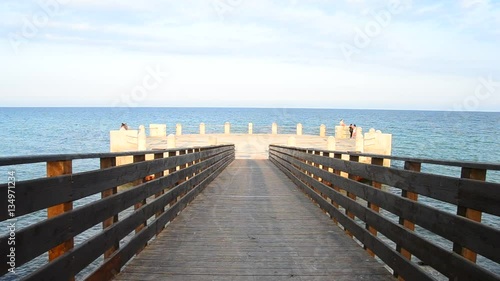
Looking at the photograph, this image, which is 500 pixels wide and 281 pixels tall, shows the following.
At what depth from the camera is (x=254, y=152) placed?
107 feet

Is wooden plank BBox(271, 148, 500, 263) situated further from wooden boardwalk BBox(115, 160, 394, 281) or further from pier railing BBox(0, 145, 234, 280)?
pier railing BBox(0, 145, 234, 280)

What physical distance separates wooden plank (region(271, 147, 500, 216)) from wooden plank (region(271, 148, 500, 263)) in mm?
125

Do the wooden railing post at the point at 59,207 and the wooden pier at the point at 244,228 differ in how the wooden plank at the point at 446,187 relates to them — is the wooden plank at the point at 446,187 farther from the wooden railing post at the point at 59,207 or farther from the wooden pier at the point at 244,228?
the wooden railing post at the point at 59,207

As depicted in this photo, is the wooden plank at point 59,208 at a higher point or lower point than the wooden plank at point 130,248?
higher

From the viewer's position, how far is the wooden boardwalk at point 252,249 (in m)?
4.48

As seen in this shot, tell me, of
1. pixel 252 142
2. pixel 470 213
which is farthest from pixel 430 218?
pixel 252 142

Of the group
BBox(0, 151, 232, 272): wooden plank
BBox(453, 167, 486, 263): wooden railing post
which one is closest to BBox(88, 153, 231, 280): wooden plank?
BBox(0, 151, 232, 272): wooden plank

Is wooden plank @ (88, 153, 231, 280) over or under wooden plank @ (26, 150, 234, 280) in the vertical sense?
under

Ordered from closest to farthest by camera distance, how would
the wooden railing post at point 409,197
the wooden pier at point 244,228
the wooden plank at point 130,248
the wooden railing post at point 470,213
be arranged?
1. the wooden pier at point 244,228
2. the wooden railing post at point 470,213
3. the wooden plank at point 130,248
4. the wooden railing post at point 409,197

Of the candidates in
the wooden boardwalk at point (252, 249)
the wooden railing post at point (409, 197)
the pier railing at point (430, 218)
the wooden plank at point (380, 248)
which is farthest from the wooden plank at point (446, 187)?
the wooden boardwalk at point (252, 249)

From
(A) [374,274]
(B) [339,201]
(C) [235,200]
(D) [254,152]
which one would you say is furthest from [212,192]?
(D) [254,152]

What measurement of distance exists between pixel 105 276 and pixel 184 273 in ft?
2.77

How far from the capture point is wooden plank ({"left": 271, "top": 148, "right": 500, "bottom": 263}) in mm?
2811

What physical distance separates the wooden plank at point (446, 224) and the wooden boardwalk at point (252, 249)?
0.77 meters
